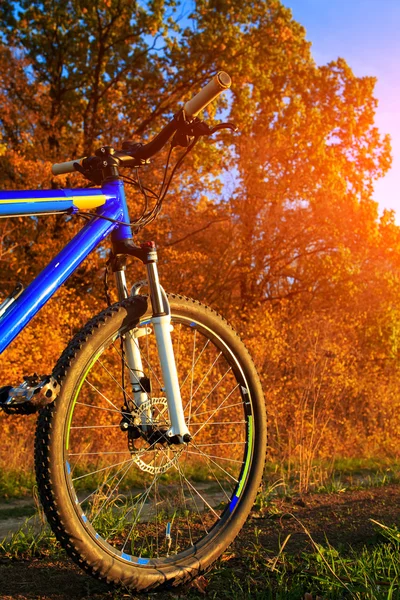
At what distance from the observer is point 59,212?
2373 millimetres

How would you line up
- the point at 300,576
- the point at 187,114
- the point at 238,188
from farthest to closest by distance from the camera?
the point at 238,188 → the point at 187,114 → the point at 300,576

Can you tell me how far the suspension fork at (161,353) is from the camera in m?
2.40

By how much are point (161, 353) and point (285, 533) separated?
113 cm

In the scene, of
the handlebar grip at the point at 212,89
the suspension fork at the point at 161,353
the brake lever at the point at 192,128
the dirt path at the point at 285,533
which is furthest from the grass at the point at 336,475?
the handlebar grip at the point at 212,89

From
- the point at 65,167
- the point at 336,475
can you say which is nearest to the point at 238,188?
the point at 336,475

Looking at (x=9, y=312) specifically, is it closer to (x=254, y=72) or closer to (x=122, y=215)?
(x=122, y=215)

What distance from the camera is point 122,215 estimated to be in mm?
2600

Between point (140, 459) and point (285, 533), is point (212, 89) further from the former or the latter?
point (285, 533)

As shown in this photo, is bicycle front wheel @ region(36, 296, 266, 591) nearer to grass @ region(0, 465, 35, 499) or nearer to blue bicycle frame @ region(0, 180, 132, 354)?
blue bicycle frame @ region(0, 180, 132, 354)

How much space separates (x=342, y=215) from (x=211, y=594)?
564 inches

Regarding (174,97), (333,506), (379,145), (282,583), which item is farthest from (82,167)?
(379,145)

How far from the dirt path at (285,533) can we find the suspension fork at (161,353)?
0.62m

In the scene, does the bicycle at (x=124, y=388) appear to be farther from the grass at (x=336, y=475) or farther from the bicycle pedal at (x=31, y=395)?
the grass at (x=336, y=475)

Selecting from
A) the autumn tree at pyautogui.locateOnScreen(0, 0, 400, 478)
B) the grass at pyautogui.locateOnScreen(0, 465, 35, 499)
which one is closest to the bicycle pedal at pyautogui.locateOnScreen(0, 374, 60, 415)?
the grass at pyautogui.locateOnScreen(0, 465, 35, 499)
